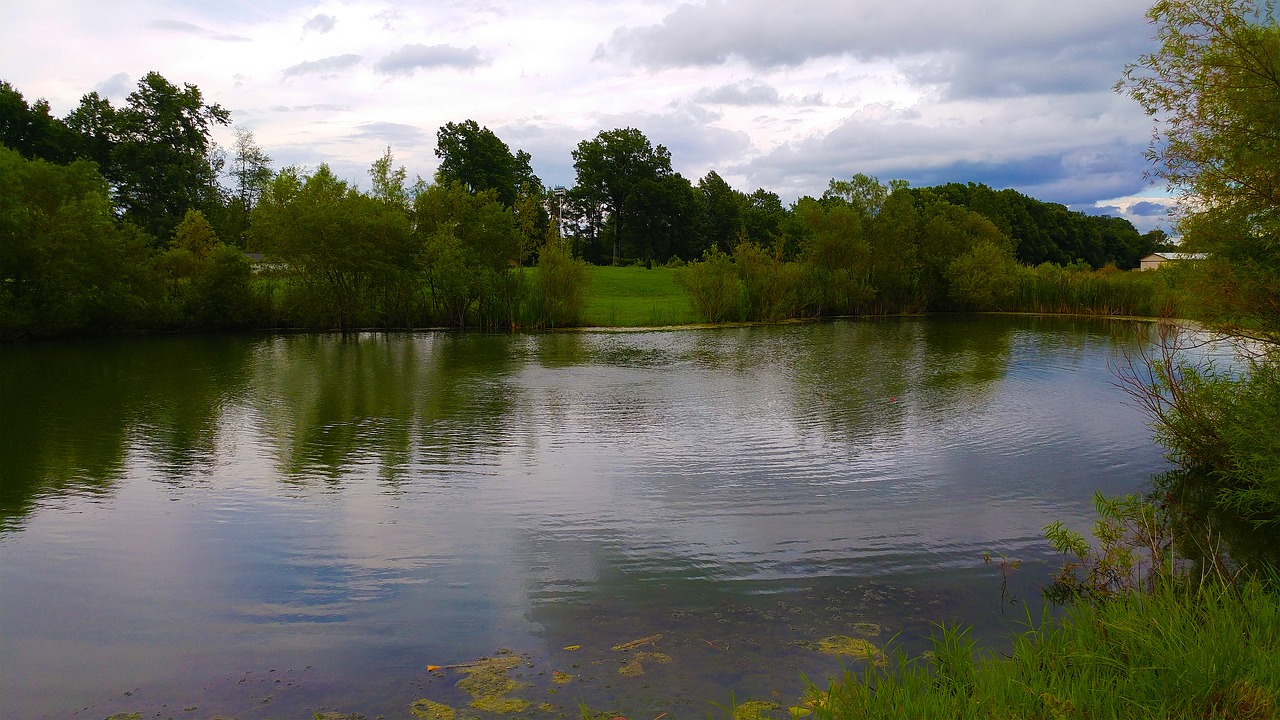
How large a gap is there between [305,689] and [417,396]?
1115 centimetres

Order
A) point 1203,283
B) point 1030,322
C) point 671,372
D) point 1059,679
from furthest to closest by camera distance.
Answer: point 1030,322
point 671,372
point 1203,283
point 1059,679

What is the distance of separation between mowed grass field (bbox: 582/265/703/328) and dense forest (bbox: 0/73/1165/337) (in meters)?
1.71

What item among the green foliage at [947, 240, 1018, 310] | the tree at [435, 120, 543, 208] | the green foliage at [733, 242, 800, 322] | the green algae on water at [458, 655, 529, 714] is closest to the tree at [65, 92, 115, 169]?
the tree at [435, 120, 543, 208]

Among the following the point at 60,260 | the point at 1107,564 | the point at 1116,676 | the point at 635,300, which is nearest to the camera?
the point at 1116,676

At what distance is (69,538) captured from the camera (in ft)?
23.5

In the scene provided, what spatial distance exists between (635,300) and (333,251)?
684 inches

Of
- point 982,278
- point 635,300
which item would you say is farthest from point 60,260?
point 982,278

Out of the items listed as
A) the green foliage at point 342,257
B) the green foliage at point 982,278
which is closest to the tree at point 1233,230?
the green foliage at point 342,257

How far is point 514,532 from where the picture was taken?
7.32 metres

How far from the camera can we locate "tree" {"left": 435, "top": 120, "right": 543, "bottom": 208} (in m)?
65.8

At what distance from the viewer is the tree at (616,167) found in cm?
7025

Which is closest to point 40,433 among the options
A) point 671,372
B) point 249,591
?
point 249,591

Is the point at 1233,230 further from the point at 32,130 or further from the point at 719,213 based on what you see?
the point at 719,213

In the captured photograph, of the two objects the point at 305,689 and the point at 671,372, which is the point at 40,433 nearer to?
the point at 305,689
